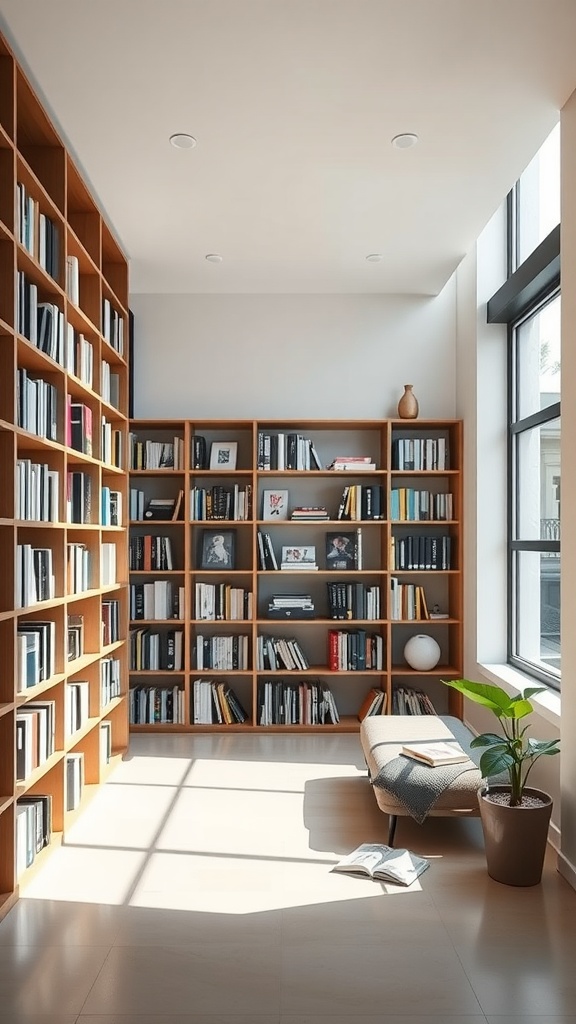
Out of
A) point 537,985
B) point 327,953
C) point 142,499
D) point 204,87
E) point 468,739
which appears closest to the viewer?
point 537,985

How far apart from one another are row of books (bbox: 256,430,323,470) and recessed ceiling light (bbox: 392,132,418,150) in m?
2.36

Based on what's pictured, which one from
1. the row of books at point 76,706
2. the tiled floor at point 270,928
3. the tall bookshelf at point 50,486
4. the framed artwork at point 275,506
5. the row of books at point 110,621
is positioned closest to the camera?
the tiled floor at point 270,928

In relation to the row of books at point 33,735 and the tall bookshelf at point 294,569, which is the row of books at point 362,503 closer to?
the tall bookshelf at point 294,569

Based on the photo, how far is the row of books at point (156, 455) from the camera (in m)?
5.63

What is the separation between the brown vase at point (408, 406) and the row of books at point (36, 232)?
2858 mm

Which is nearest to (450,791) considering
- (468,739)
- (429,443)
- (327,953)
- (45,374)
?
(468,739)

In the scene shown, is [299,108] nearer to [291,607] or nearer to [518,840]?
[518,840]

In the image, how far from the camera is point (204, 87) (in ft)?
10.3

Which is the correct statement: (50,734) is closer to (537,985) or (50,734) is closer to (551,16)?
(537,985)

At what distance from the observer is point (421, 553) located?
222 inches

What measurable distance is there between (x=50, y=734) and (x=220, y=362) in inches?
127

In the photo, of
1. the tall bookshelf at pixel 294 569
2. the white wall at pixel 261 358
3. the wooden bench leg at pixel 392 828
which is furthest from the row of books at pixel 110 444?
the wooden bench leg at pixel 392 828

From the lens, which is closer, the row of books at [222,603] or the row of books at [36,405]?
the row of books at [36,405]

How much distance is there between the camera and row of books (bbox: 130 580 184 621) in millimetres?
5586
